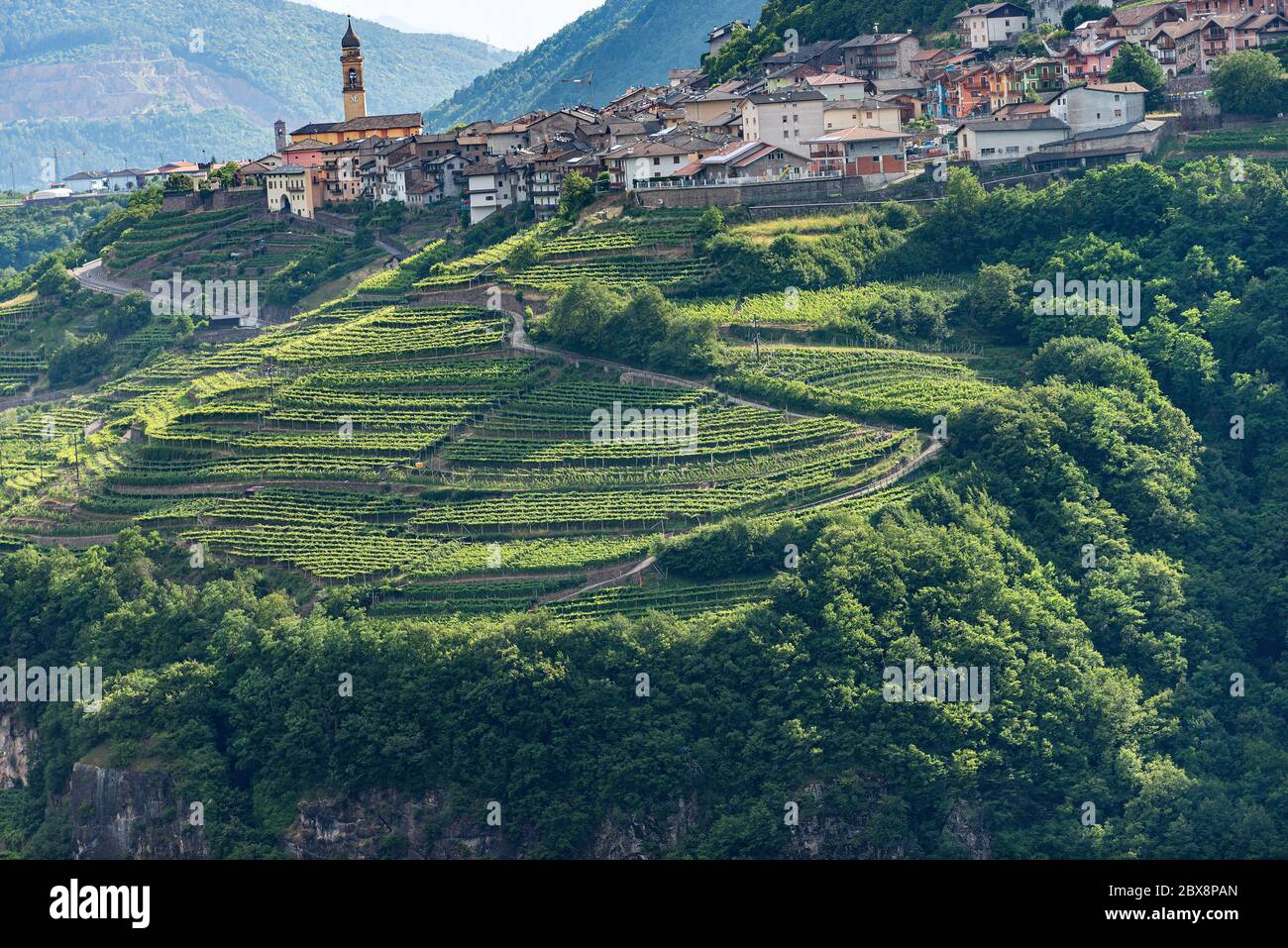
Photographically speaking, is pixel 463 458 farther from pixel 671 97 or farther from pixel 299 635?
pixel 671 97

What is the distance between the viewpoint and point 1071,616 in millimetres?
54688

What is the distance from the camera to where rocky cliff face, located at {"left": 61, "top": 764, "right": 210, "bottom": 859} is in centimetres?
5378

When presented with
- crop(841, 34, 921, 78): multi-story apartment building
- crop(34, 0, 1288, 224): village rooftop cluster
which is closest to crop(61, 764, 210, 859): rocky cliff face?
crop(34, 0, 1288, 224): village rooftop cluster

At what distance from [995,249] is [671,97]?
60.2 ft

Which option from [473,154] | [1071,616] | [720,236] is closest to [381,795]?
[1071,616]

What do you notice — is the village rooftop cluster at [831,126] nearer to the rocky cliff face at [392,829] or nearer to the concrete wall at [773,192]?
the concrete wall at [773,192]

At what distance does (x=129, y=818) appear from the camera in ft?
179

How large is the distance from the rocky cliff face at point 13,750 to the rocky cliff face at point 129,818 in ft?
10.4

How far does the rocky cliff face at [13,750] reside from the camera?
58.2 m

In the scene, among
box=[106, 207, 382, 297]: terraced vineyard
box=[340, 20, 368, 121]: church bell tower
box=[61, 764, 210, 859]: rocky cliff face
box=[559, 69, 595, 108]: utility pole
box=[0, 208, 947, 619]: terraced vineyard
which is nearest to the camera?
box=[61, 764, 210, 859]: rocky cliff face

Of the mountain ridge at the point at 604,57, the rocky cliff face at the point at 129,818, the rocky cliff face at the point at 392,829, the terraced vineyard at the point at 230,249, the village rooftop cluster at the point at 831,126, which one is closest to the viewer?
the rocky cliff face at the point at 392,829

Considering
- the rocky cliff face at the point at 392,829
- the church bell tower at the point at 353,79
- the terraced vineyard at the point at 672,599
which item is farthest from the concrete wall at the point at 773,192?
the church bell tower at the point at 353,79

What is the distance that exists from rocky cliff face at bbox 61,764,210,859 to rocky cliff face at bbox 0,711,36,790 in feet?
10.4

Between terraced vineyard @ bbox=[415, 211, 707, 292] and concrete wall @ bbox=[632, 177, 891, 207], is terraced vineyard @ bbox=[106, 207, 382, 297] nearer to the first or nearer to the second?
terraced vineyard @ bbox=[415, 211, 707, 292]
